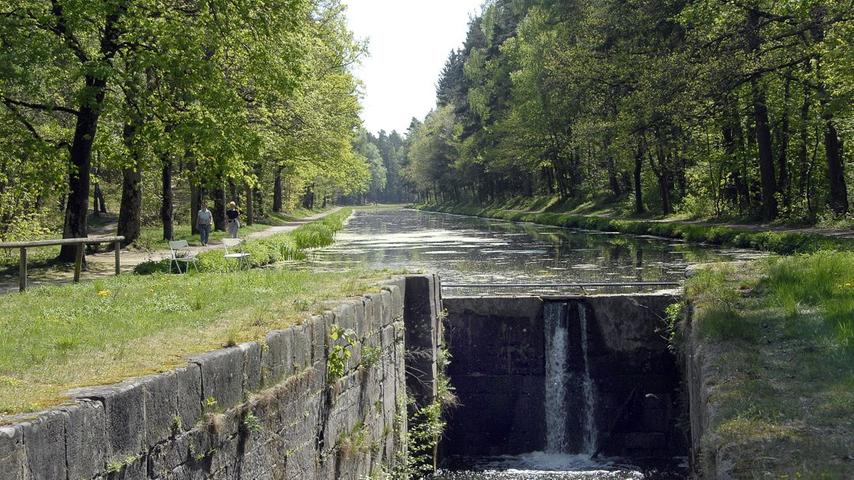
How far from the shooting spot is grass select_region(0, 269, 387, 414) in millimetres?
5484

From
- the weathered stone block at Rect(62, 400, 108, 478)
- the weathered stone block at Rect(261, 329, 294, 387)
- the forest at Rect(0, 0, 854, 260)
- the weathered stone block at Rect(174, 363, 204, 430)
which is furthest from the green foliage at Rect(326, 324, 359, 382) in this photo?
the forest at Rect(0, 0, 854, 260)

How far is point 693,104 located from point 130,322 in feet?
72.8

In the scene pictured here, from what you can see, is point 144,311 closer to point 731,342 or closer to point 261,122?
point 731,342

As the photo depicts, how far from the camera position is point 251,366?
6.62 meters

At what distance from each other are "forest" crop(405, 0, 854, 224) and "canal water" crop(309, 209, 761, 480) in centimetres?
459

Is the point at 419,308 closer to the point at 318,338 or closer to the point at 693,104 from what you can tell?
the point at 318,338

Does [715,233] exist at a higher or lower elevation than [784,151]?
lower

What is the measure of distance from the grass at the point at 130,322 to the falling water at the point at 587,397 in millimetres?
4003

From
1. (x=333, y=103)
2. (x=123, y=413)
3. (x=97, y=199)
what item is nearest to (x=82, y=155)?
(x=123, y=413)

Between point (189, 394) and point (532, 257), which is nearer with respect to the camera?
point (189, 394)

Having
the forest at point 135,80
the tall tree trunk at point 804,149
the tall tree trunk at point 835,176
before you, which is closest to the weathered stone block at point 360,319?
the forest at point 135,80

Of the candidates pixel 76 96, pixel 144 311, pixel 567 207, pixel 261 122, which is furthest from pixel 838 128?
pixel 567 207

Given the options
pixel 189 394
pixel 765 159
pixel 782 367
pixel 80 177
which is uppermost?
pixel 765 159

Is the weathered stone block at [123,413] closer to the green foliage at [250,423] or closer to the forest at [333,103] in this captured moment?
the green foliage at [250,423]
